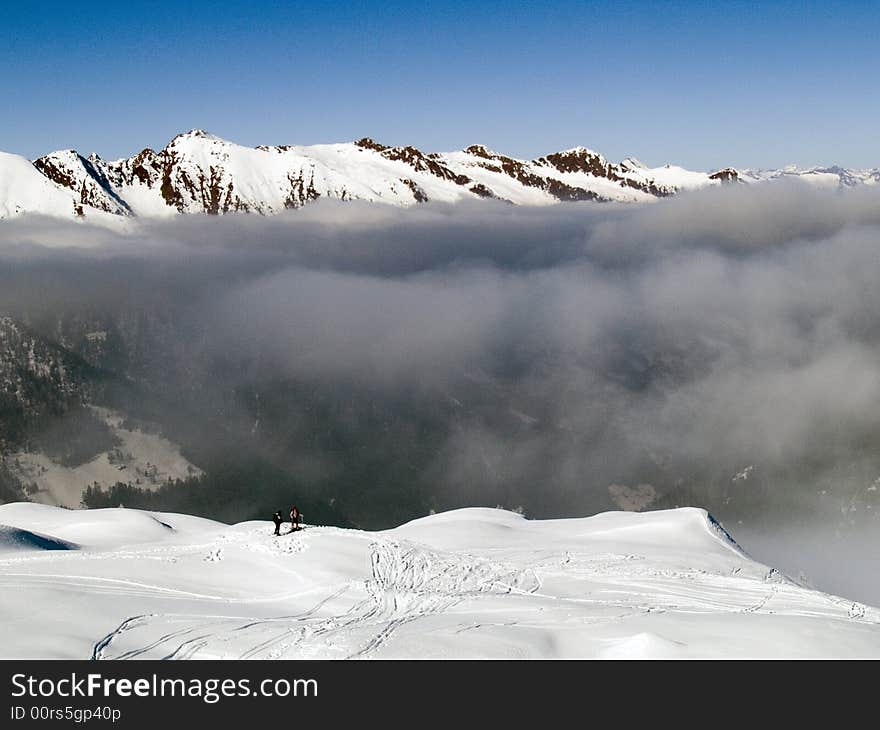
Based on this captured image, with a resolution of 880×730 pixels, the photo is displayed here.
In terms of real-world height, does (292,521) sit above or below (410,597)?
below

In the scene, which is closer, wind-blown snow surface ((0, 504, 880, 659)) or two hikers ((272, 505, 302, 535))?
wind-blown snow surface ((0, 504, 880, 659))

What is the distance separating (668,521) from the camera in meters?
44.5

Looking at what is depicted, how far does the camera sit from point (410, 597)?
2695 centimetres

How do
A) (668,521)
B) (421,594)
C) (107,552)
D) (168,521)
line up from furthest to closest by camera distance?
(168,521) → (668,521) → (107,552) → (421,594)

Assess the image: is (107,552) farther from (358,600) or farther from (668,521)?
(668,521)

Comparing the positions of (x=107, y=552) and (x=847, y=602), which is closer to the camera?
(x=847, y=602)

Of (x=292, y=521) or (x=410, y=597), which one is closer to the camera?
(x=410, y=597)

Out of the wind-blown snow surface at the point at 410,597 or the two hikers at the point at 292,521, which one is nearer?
the wind-blown snow surface at the point at 410,597

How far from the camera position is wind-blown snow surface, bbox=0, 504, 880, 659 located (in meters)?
20.6

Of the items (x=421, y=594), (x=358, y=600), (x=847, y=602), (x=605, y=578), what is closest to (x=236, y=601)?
(x=358, y=600)

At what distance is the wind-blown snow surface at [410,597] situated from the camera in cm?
2058
